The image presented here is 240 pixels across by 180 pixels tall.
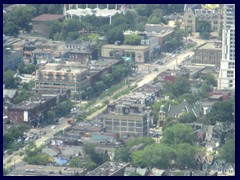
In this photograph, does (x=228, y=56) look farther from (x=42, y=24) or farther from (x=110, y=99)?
(x=42, y=24)

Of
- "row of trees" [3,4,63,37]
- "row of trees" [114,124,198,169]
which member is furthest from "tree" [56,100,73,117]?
"row of trees" [3,4,63,37]

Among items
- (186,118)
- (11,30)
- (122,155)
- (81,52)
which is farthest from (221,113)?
(11,30)

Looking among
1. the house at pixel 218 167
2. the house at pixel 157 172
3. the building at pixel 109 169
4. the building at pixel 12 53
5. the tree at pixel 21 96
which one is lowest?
the house at pixel 218 167

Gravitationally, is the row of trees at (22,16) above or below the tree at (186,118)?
above

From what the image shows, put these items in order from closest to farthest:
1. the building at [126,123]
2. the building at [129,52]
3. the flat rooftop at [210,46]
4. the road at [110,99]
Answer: the road at [110,99] → the building at [126,123] → the flat rooftop at [210,46] → the building at [129,52]

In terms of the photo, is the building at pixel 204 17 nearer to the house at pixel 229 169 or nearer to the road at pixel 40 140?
the road at pixel 40 140

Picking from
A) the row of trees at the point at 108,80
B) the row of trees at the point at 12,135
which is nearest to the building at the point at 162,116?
the row of trees at the point at 12,135

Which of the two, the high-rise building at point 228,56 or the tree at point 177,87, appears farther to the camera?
the high-rise building at point 228,56
